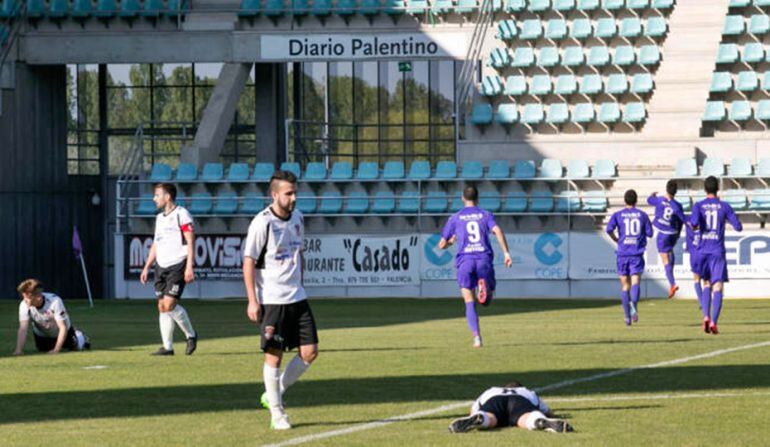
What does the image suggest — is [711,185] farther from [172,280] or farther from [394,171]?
[394,171]

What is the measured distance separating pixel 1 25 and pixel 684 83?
1738 cm

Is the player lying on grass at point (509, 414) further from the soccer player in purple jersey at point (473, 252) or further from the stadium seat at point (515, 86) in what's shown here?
the stadium seat at point (515, 86)

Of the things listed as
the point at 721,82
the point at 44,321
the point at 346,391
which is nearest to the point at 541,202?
the point at 721,82

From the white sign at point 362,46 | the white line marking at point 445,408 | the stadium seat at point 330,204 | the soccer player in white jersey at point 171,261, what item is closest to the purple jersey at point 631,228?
the white line marking at point 445,408

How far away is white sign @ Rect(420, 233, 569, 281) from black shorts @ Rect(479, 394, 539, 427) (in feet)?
79.5

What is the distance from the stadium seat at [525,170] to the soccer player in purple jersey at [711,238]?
15.1 m

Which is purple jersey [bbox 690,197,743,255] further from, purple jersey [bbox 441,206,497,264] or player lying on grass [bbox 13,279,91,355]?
player lying on grass [bbox 13,279,91,355]

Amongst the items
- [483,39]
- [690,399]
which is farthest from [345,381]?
[483,39]

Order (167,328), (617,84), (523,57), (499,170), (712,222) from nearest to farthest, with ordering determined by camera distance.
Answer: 1. (167,328)
2. (712,222)
3. (499,170)
4. (617,84)
5. (523,57)

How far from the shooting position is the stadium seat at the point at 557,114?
38.9m

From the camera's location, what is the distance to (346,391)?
13.9 meters

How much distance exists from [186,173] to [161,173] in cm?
73

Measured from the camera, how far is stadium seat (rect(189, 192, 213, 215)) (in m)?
38.3

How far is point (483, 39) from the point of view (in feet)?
133
